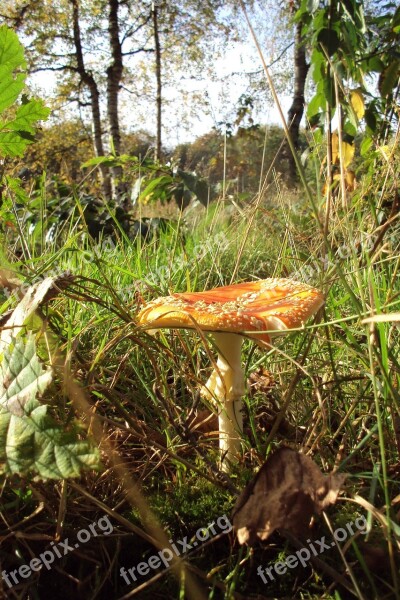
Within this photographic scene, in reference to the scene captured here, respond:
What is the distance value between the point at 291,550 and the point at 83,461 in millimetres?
349

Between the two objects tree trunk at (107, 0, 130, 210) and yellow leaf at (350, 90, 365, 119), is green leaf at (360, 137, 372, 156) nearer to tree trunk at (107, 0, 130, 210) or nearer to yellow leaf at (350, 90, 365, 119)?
yellow leaf at (350, 90, 365, 119)

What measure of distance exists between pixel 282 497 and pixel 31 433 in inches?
12.1

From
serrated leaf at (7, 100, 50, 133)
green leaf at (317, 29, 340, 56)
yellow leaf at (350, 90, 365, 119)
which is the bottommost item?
yellow leaf at (350, 90, 365, 119)

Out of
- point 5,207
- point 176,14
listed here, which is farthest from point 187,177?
point 176,14

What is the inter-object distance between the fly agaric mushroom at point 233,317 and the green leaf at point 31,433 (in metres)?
0.23

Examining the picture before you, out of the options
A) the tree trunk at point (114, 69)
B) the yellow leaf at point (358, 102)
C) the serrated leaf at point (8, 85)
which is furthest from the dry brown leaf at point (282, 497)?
the tree trunk at point (114, 69)

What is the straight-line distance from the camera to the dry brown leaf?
0.50 meters

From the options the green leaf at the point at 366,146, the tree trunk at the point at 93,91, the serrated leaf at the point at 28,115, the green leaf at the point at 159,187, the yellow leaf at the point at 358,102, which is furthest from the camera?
the tree trunk at the point at 93,91

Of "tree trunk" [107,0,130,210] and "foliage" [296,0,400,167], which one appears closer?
"foliage" [296,0,400,167]

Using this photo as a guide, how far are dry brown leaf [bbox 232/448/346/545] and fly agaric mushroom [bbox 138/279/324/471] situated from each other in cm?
19

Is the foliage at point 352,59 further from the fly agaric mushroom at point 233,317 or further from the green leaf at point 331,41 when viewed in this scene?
the fly agaric mushroom at point 233,317

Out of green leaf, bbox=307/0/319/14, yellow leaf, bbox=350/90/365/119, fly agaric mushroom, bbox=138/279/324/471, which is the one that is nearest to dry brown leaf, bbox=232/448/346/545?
fly agaric mushroom, bbox=138/279/324/471

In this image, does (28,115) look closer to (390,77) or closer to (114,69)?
Answer: (390,77)

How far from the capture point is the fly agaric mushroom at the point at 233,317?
2.33ft
